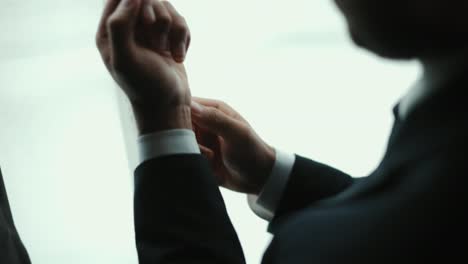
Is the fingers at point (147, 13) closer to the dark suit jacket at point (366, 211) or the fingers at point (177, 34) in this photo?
the fingers at point (177, 34)

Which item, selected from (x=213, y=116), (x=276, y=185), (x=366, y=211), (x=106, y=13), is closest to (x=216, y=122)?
(x=213, y=116)

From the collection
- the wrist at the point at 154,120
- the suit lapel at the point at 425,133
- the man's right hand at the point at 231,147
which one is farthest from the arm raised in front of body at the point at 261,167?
the suit lapel at the point at 425,133

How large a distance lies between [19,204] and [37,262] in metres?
0.11

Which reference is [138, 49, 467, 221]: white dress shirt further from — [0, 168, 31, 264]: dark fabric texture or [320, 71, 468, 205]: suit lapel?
[0, 168, 31, 264]: dark fabric texture

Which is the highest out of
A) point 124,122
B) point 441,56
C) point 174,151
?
point 441,56

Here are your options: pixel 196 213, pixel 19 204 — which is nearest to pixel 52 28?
pixel 19 204

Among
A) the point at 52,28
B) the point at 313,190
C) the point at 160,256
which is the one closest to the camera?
the point at 160,256

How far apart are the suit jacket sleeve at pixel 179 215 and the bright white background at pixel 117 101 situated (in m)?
0.43

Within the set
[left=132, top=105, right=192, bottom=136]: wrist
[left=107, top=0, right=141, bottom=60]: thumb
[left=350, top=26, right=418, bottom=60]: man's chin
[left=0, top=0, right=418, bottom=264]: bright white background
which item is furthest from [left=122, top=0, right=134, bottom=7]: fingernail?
[left=0, top=0, right=418, bottom=264]: bright white background

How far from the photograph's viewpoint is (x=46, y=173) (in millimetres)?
1029

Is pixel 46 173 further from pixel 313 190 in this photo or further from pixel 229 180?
pixel 313 190

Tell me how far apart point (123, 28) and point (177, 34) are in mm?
90

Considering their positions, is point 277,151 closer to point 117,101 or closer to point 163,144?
point 163,144

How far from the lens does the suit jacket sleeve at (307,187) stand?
80cm
